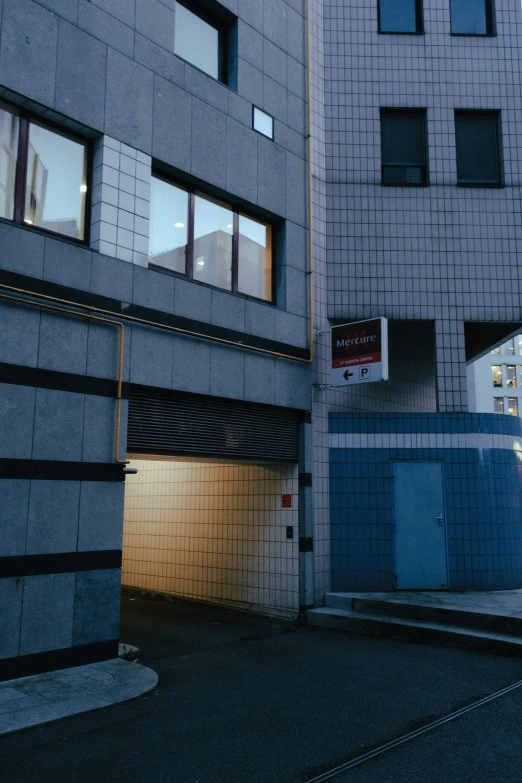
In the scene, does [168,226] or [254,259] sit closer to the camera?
[168,226]

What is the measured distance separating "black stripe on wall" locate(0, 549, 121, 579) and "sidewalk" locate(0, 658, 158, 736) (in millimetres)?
1115

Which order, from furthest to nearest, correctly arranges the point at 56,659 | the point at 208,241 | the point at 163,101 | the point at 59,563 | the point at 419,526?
the point at 419,526
the point at 208,241
the point at 163,101
the point at 59,563
the point at 56,659

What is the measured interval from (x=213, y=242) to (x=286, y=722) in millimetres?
7160

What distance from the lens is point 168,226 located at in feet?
31.8

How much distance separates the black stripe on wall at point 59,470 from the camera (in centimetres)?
719

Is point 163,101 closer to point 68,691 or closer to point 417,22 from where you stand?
point 417,22

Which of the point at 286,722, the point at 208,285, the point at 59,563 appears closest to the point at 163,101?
the point at 208,285

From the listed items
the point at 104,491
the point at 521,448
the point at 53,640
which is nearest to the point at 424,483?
the point at 521,448

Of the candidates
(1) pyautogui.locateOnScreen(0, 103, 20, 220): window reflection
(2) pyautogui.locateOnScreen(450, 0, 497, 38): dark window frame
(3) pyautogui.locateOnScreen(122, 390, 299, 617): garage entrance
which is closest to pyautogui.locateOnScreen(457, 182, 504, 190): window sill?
(2) pyautogui.locateOnScreen(450, 0, 497, 38): dark window frame

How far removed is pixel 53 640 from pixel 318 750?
3513 mm

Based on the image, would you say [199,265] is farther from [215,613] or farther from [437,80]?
[437,80]

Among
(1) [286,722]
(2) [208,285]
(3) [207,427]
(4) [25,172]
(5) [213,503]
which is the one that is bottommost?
(1) [286,722]

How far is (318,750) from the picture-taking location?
5.25m

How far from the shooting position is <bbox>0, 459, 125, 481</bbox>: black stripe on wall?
719cm
